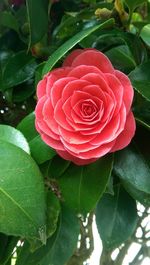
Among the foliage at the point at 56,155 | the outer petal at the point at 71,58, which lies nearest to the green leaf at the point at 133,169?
the foliage at the point at 56,155

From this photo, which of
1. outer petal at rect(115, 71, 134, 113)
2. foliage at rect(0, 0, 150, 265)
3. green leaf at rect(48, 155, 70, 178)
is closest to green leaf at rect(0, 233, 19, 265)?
foliage at rect(0, 0, 150, 265)

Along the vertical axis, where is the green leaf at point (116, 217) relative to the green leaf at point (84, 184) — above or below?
below

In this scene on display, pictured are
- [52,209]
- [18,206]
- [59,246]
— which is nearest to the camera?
[18,206]

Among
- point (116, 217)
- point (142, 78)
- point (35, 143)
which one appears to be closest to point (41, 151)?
point (35, 143)

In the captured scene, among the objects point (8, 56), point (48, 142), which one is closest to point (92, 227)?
point (8, 56)

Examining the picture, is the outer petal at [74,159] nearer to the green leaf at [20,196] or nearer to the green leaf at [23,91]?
the green leaf at [20,196]

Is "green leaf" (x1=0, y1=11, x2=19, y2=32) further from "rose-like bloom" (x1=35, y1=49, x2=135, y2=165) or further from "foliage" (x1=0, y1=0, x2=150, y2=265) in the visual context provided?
"rose-like bloom" (x1=35, y1=49, x2=135, y2=165)

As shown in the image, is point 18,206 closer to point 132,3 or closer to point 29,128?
point 29,128
